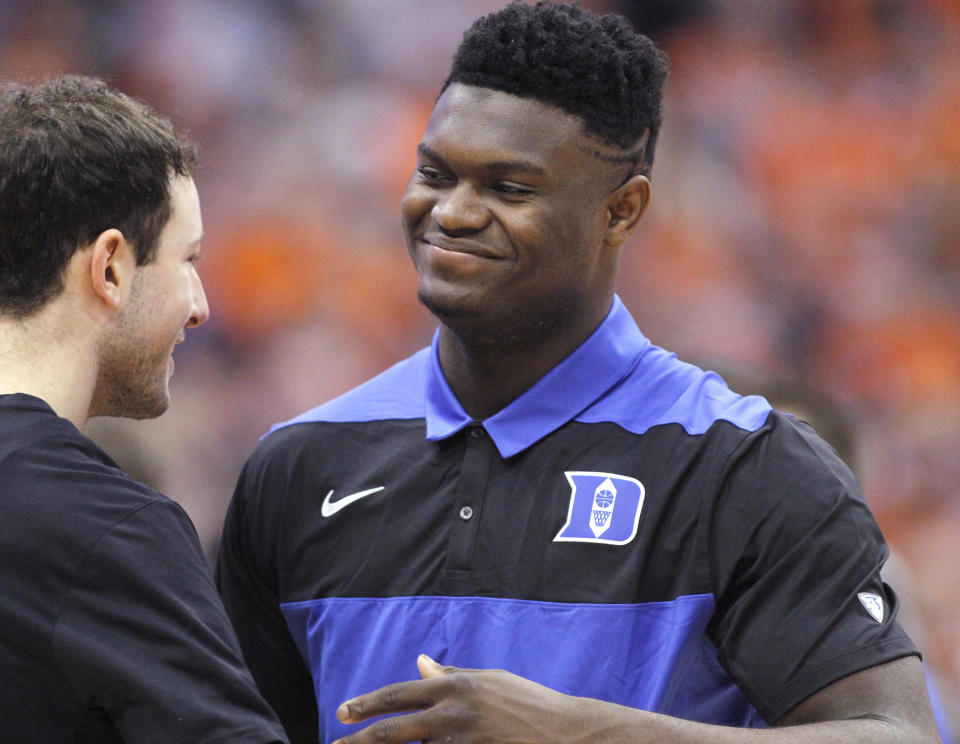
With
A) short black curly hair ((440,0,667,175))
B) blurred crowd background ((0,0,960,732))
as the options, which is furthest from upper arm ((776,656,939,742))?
blurred crowd background ((0,0,960,732))

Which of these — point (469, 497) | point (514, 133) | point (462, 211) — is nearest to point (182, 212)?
point (462, 211)

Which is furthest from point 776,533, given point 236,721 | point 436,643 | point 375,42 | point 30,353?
point 375,42

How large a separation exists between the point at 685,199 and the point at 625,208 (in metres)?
3.53

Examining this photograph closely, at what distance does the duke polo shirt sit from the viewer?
6.29ft

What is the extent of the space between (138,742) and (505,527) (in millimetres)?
704

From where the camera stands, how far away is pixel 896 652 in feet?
6.16

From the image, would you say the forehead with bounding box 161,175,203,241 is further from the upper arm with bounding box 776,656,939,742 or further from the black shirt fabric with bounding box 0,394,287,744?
the upper arm with bounding box 776,656,939,742

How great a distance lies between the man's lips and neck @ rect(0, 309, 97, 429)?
23.5 inches

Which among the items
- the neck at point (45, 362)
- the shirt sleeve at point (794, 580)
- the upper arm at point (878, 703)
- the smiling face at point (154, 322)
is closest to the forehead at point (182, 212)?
the smiling face at point (154, 322)

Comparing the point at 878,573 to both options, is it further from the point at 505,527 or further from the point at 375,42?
the point at 375,42

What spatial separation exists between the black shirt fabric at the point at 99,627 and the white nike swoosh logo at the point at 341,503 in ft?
1.77

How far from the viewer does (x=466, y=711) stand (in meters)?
1.73

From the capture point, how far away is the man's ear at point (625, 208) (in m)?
2.22

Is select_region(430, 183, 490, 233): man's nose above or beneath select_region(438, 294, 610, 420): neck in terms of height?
above
